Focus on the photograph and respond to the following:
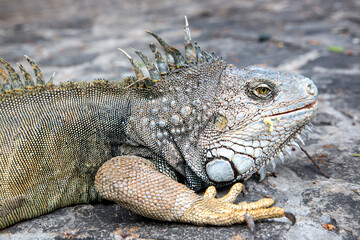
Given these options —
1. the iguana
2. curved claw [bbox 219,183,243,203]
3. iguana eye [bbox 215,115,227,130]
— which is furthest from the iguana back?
curved claw [bbox 219,183,243,203]

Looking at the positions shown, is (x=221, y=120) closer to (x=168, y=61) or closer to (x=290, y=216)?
(x=168, y=61)

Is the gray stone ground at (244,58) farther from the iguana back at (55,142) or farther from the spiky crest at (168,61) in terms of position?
the spiky crest at (168,61)

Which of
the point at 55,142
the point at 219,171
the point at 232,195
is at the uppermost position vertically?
the point at 55,142

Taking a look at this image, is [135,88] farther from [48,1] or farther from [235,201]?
[48,1]

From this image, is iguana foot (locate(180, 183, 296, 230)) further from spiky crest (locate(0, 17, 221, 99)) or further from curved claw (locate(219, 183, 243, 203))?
spiky crest (locate(0, 17, 221, 99))

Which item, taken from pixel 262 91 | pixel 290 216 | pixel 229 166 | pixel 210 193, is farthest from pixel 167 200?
pixel 262 91

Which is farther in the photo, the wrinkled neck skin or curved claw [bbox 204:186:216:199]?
the wrinkled neck skin

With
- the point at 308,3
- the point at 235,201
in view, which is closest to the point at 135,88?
the point at 235,201

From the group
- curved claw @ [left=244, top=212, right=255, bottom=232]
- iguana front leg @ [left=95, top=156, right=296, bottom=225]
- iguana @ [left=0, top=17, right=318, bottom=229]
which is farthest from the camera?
iguana @ [left=0, top=17, right=318, bottom=229]
